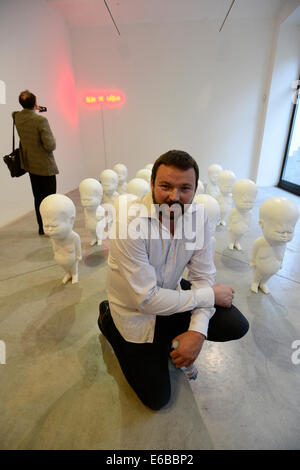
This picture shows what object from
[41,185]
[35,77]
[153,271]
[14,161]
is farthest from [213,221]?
[35,77]

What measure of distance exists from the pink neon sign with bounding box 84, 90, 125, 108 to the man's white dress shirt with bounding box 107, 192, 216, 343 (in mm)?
5912

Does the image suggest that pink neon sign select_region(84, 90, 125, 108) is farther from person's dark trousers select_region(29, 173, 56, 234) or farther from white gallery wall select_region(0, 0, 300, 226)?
person's dark trousers select_region(29, 173, 56, 234)

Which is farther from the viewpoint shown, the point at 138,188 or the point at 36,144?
the point at 36,144

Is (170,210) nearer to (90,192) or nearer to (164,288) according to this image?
(164,288)

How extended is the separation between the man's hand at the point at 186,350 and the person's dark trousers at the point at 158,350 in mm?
170

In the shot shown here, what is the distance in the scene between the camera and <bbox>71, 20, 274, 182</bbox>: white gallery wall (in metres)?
5.66

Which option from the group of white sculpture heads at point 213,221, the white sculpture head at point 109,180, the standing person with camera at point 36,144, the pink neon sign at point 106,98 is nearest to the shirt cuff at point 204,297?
the group of white sculpture heads at point 213,221

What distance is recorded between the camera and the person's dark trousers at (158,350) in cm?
127

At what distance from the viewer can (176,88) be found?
6066 millimetres

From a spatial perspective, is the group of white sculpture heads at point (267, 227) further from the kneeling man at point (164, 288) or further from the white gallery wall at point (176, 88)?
the white gallery wall at point (176, 88)

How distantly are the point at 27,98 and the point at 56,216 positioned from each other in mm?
1638

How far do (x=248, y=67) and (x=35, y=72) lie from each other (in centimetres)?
474
